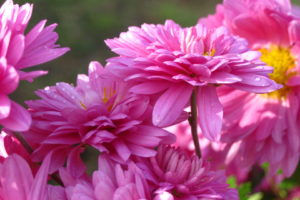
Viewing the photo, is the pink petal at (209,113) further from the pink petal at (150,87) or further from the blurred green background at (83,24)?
the blurred green background at (83,24)

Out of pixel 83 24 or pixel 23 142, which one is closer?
pixel 23 142

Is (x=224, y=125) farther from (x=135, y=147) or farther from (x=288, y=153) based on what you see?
(x=135, y=147)

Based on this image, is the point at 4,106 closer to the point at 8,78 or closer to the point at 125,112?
the point at 8,78

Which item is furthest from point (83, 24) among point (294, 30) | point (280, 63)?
point (294, 30)

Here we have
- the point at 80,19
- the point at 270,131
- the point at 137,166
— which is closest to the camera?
the point at 137,166

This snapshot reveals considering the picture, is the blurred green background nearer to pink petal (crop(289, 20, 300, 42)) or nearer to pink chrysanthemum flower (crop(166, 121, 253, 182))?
pink chrysanthemum flower (crop(166, 121, 253, 182))

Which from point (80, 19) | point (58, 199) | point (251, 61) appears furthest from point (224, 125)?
point (80, 19)
